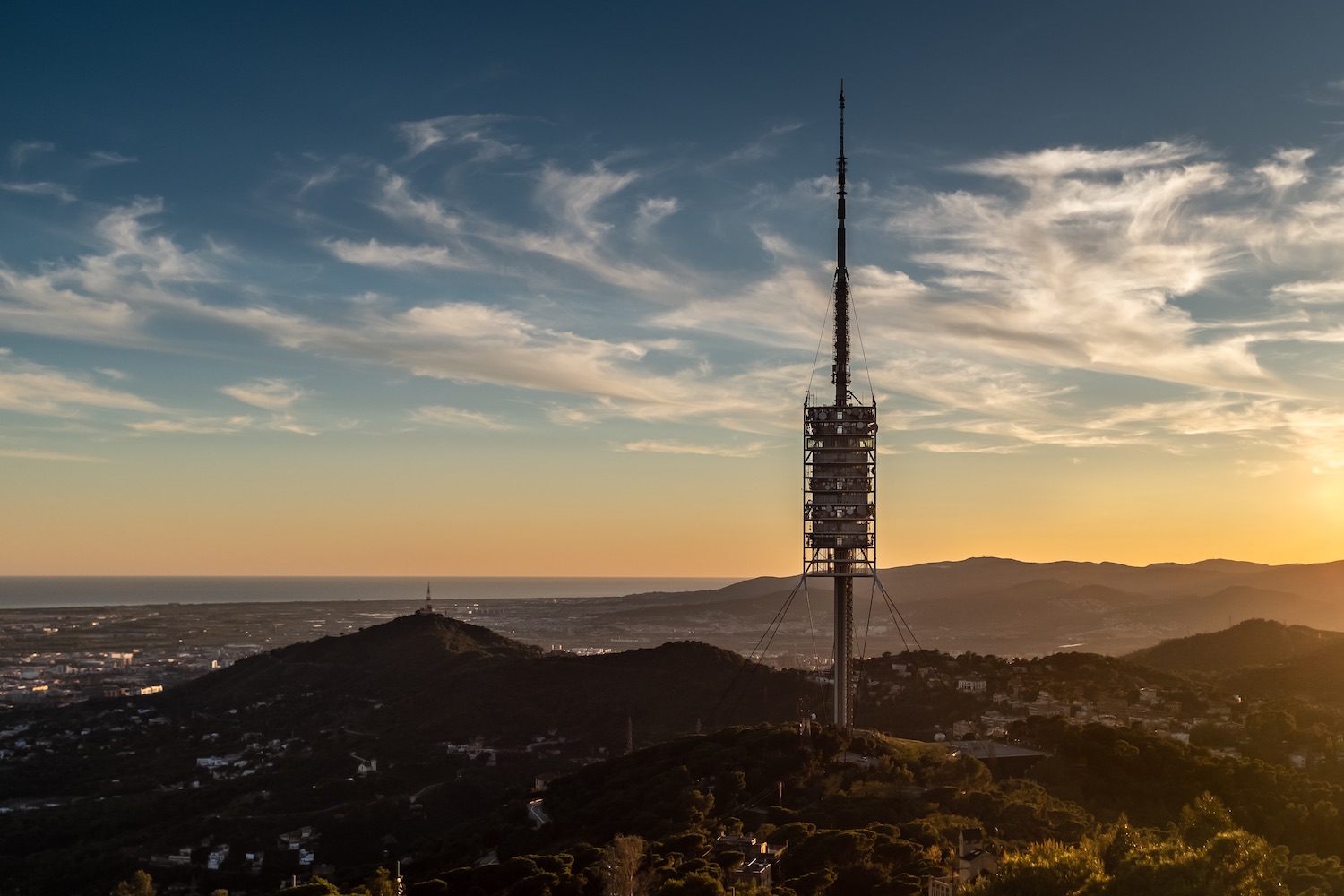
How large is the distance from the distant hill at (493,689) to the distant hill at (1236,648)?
5717 centimetres

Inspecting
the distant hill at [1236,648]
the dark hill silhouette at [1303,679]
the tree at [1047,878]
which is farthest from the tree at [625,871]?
the distant hill at [1236,648]


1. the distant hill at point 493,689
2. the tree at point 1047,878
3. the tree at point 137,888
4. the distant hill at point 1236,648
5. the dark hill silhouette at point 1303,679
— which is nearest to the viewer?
the tree at point 1047,878

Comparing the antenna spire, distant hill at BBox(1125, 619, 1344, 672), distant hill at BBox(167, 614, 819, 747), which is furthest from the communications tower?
distant hill at BBox(1125, 619, 1344, 672)

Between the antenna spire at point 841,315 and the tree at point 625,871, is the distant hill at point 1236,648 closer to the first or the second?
the antenna spire at point 841,315

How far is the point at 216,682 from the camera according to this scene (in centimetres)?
12331

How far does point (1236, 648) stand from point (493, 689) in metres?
91.2

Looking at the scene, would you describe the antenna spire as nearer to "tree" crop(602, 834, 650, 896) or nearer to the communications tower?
the communications tower

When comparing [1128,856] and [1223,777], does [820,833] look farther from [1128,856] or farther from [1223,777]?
[1223,777]

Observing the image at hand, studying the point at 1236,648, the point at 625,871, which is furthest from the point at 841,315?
the point at 1236,648

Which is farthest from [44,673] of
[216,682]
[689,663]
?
[689,663]

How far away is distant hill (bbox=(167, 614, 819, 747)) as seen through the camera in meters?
88.3

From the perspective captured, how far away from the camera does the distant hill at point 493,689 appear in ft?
290

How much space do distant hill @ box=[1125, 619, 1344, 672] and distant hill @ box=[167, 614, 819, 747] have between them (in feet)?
188

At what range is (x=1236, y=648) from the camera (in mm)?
131125
